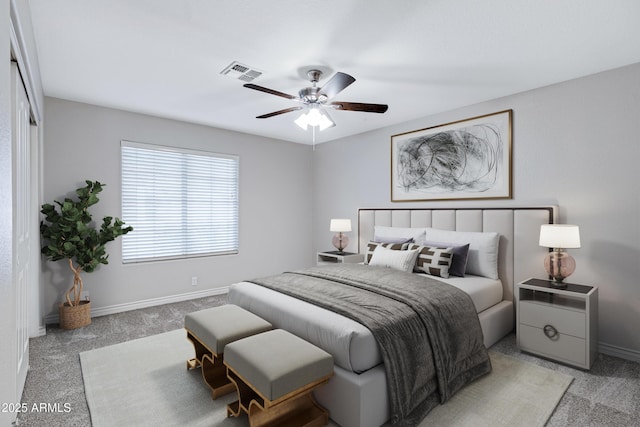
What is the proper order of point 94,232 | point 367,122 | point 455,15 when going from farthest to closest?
point 367,122
point 94,232
point 455,15

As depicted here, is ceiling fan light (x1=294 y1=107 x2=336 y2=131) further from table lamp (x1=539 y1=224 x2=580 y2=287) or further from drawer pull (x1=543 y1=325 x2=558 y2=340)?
drawer pull (x1=543 y1=325 x2=558 y2=340)

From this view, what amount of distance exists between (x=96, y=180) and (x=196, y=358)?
2625 mm

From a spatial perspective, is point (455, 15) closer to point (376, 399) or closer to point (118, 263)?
point (376, 399)

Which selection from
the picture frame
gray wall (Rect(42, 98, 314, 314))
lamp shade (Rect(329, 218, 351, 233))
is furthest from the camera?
lamp shade (Rect(329, 218, 351, 233))

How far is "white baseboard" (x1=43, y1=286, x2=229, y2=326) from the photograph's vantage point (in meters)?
3.87

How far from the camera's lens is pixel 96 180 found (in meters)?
3.90

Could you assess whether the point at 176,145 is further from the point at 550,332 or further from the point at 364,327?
the point at 550,332

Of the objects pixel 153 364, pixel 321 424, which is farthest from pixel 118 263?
pixel 321 424

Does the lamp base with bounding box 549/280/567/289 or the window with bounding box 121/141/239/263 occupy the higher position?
the window with bounding box 121/141/239/263

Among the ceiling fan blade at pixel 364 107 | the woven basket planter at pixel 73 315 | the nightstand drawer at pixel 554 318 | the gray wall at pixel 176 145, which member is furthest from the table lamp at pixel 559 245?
the woven basket planter at pixel 73 315

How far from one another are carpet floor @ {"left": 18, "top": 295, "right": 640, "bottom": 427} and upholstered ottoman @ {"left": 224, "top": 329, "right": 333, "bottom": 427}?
104cm

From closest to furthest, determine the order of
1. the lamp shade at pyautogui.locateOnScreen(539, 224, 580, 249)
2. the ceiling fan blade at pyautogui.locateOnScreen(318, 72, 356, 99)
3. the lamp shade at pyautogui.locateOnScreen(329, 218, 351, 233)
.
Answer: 1. the ceiling fan blade at pyautogui.locateOnScreen(318, 72, 356, 99)
2. the lamp shade at pyautogui.locateOnScreen(539, 224, 580, 249)
3. the lamp shade at pyautogui.locateOnScreen(329, 218, 351, 233)

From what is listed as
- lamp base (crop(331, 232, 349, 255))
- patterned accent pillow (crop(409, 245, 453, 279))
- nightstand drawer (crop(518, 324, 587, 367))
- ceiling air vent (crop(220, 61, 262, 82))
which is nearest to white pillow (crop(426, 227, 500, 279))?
patterned accent pillow (crop(409, 245, 453, 279))

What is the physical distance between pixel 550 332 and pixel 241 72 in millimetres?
3522
